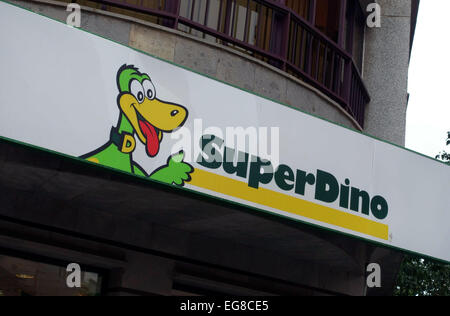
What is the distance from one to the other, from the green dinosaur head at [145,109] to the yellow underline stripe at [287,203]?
640mm

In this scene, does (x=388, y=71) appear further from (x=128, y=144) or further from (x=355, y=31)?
(x=128, y=144)

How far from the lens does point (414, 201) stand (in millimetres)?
11594

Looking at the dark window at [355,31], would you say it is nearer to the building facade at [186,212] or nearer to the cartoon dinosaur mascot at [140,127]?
the building facade at [186,212]

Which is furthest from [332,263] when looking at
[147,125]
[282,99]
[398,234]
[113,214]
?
[147,125]

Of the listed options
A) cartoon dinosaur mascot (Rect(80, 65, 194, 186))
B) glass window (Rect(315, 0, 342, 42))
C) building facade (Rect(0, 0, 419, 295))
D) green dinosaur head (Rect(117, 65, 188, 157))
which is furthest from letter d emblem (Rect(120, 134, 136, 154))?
glass window (Rect(315, 0, 342, 42))

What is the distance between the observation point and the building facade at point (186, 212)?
980 centimetres

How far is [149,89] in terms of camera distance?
9047mm

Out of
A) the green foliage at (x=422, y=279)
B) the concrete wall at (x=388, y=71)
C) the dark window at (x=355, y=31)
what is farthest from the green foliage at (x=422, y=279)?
the dark window at (x=355, y=31)

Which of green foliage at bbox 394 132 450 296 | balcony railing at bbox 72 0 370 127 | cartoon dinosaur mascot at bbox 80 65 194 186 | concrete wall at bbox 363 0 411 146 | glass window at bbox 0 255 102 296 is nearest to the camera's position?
cartoon dinosaur mascot at bbox 80 65 194 186

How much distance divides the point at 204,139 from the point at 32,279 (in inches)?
133

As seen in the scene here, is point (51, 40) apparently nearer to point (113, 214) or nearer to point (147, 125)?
point (147, 125)

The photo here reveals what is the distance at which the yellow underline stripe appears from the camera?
30.5 ft

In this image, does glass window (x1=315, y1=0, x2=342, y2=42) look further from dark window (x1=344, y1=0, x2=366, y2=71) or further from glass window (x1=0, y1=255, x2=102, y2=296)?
glass window (x1=0, y1=255, x2=102, y2=296)
